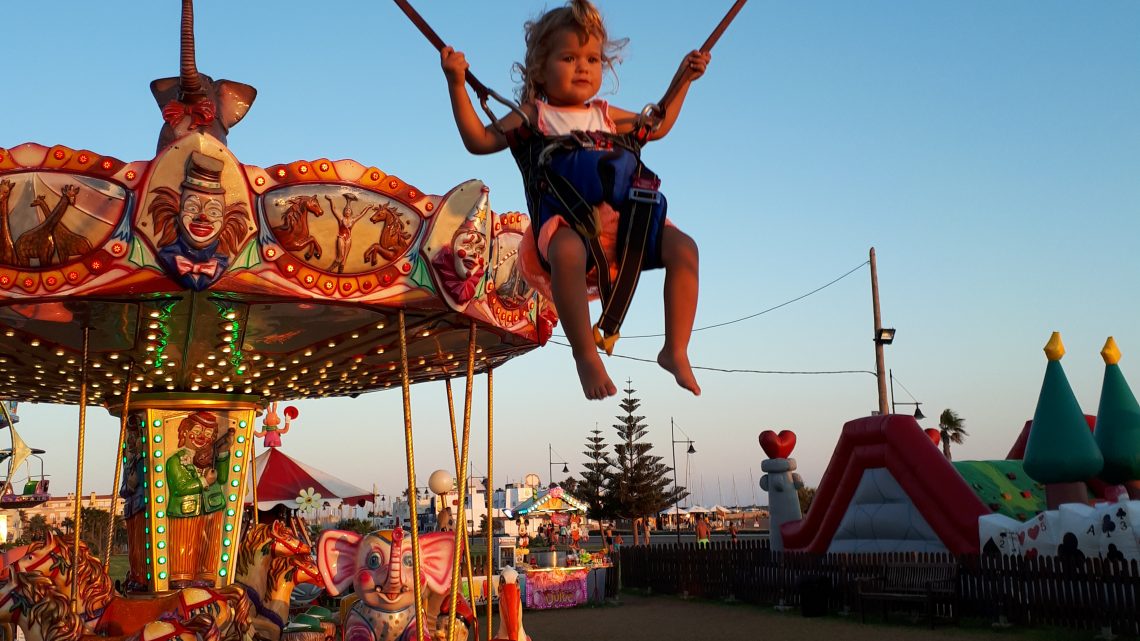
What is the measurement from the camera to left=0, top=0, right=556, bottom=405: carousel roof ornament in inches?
203

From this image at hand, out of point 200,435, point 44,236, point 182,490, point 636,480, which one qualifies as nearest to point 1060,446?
point 200,435

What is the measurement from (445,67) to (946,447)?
39.8 metres

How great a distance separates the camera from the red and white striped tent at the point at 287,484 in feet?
59.7

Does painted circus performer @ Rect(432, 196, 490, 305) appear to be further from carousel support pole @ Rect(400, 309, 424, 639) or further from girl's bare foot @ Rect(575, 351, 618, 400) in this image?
girl's bare foot @ Rect(575, 351, 618, 400)

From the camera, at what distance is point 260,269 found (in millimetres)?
5484

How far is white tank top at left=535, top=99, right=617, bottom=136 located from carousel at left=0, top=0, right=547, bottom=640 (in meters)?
1.61

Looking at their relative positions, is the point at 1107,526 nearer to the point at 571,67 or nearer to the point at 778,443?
the point at 778,443

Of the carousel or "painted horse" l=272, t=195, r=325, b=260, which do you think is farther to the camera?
"painted horse" l=272, t=195, r=325, b=260

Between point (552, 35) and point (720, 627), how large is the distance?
12.2 metres

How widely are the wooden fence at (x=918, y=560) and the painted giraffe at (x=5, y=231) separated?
1104 cm

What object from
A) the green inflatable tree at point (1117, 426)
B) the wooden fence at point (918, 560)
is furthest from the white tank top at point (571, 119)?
the green inflatable tree at point (1117, 426)

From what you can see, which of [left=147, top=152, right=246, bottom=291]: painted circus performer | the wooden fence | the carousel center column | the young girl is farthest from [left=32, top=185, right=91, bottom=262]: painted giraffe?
the wooden fence

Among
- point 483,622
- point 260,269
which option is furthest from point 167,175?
point 483,622

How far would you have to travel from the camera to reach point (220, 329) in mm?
6953
